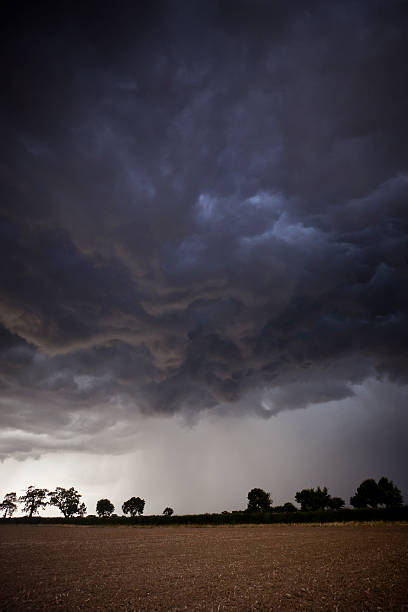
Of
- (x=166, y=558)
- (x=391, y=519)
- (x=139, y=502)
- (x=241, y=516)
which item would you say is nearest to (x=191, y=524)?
(x=241, y=516)

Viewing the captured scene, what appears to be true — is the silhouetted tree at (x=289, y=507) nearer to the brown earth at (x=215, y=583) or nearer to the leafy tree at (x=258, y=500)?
the leafy tree at (x=258, y=500)

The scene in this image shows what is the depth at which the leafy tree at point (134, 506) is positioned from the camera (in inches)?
7466

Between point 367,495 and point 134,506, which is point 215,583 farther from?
point 134,506

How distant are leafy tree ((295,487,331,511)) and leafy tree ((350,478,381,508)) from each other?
1235cm

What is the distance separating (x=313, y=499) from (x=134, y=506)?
10757 centimetres

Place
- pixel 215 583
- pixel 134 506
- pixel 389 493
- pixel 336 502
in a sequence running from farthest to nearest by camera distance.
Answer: pixel 134 506 → pixel 336 502 → pixel 389 493 → pixel 215 583

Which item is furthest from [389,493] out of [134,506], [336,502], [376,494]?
[134,506]

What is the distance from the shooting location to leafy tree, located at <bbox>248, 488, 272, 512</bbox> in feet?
481

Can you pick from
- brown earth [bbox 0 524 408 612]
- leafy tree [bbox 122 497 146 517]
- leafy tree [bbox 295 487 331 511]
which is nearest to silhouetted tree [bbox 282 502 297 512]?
leafy tree [bbox 295 487 331 511]

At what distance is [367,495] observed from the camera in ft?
438

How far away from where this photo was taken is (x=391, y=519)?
2645 inches

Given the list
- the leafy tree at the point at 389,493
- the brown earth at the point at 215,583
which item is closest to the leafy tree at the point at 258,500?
the leafy tree at the point at 389,493

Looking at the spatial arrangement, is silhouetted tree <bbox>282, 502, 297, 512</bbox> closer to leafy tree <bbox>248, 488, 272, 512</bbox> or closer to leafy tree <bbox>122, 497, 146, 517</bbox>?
leafy tree <bbox>248, 488, 272, 512</bbox>

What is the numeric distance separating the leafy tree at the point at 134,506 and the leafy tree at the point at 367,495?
12048 cm
